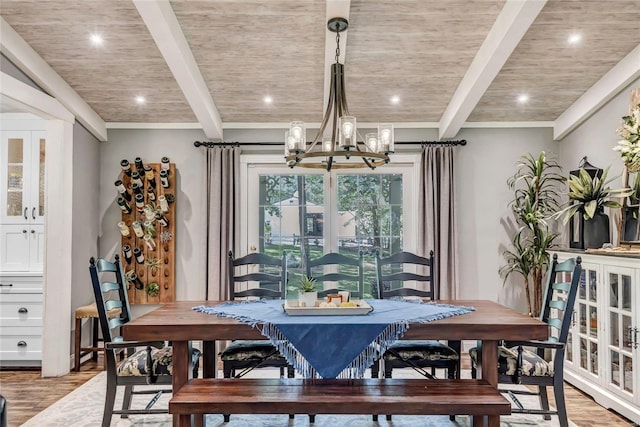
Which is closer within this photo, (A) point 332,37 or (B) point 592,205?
(A) point 332,37

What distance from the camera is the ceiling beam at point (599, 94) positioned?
3.68 metres

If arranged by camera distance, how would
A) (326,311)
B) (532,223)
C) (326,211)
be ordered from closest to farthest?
(326,311), (532,223), (326,211)

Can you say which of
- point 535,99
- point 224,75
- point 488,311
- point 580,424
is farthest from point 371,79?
point 580,424

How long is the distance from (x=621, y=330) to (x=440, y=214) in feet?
6.52

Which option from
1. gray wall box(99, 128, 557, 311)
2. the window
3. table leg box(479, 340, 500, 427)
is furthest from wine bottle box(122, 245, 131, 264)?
table leg box(479, 340, 500, 427)

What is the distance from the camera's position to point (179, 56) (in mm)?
3533

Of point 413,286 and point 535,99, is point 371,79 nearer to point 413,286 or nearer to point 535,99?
point 535,99

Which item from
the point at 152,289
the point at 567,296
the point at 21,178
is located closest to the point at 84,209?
the point at 21,178

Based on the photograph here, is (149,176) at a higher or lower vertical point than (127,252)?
higher

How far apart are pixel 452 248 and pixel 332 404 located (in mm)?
2903

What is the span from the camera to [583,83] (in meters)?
4.16

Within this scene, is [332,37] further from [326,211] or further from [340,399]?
[340,399]

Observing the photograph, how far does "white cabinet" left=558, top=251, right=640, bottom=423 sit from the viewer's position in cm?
303

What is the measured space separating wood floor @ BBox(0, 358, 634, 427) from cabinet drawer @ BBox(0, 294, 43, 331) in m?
0.44
